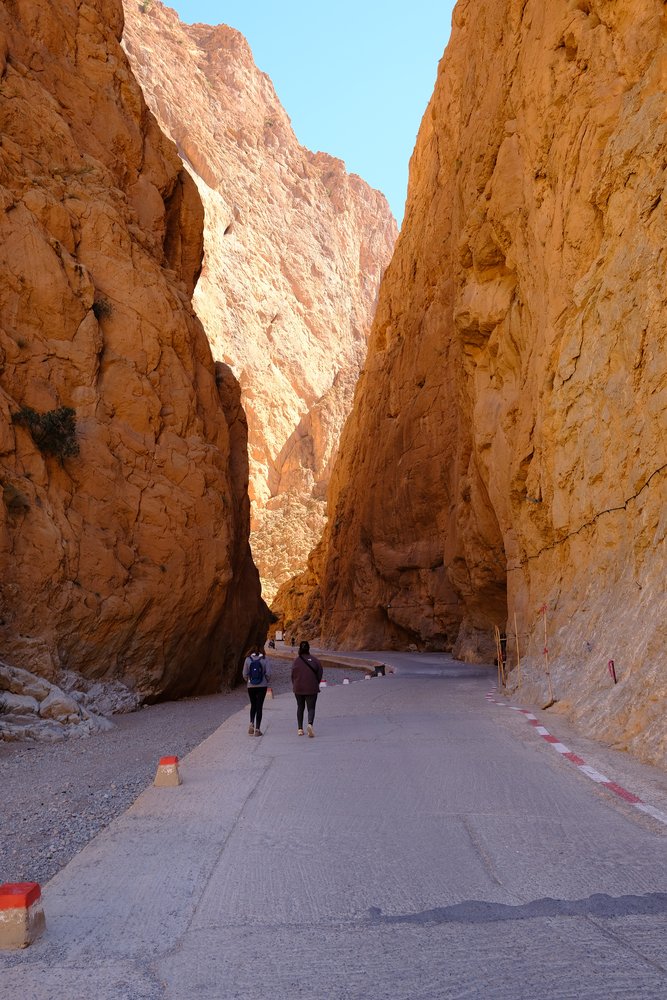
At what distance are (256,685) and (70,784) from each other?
3.12m

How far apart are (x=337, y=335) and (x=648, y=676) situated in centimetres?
11140

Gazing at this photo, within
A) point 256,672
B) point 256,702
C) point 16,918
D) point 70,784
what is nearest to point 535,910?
point 16,918

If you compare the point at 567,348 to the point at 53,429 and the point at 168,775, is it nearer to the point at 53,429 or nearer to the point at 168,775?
the point at 53,429

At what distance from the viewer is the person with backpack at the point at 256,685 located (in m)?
10.9

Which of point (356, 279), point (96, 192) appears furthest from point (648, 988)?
point (356, 279)

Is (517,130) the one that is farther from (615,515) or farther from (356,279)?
(356,279)

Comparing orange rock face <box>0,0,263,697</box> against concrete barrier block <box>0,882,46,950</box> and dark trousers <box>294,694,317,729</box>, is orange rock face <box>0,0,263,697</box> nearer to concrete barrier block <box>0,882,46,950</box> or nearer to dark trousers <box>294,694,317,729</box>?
dark trousers <box>294,694,317,729</box>

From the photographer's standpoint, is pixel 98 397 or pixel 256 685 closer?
pixel 256 685

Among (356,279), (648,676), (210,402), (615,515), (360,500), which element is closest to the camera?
(648,676)

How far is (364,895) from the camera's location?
3996mm

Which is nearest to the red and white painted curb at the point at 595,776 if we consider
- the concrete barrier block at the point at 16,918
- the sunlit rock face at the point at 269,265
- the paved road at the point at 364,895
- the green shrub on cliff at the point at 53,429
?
the paved road at the point at 364,895

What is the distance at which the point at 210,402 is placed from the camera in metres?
23.0

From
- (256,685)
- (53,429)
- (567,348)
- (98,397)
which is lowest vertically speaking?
(256,685)

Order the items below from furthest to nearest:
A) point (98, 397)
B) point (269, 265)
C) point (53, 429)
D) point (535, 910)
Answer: point (269, 265)
point (98, 397)
point (53, 429)
point (535, 910)
